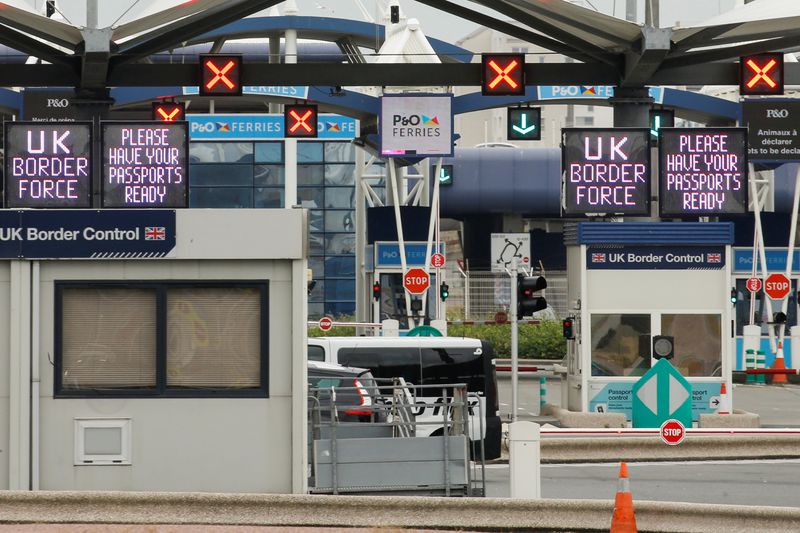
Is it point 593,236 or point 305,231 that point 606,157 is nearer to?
point 593,236

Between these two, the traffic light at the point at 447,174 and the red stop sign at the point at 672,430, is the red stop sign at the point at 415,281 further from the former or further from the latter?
the red stop sign at the point at 672,430

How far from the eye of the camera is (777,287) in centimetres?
4206

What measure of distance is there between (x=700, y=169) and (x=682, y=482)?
777cm

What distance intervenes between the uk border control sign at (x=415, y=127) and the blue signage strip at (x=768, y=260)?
63.3 feet

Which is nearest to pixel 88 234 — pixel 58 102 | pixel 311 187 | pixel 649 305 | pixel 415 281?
pixel 58 102

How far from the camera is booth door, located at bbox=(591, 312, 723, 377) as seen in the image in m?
26.1

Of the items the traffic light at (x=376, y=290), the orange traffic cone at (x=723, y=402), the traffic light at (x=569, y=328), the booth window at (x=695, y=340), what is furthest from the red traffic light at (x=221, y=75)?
the traffic light at (x=376, y=290)

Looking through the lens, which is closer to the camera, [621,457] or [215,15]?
[621,457]

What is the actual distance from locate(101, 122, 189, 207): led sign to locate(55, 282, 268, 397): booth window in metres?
9.00

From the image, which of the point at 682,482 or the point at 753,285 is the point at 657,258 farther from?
the point at 753,285

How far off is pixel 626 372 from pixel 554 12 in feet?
21.2

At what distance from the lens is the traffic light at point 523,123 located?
27.2m

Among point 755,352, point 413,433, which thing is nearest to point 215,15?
point 413,433

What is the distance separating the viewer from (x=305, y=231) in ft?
40.3
